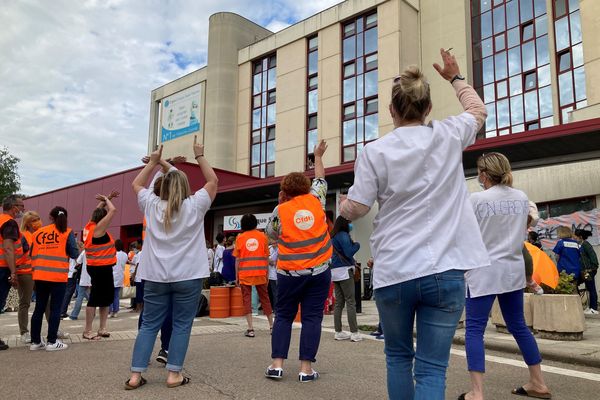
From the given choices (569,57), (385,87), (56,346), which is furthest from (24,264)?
(569,57)

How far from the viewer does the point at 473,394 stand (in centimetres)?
353

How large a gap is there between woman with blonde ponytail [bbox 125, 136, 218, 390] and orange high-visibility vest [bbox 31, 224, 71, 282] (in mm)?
2444

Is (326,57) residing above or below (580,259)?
above

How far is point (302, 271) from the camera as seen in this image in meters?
4.43

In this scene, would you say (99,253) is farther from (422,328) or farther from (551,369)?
(422,328)

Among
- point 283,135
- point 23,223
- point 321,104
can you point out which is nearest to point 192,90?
point 283,135

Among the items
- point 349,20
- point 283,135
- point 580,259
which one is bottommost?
point 580,259

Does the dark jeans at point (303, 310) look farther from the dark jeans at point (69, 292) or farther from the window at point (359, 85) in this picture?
the window at point (359, 85)

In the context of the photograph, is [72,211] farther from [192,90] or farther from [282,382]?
[282,382]

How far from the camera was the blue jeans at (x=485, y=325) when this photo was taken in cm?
356

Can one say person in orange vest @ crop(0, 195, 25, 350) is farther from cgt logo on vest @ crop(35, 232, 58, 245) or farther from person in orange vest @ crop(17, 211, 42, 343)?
cgt logo on vest @ crop(35, 232, 58, 245)

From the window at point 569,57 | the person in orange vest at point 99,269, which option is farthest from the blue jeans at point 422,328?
the window at point 569,57

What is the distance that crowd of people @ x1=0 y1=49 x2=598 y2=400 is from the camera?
221 centimetres

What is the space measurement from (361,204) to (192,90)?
126 ft
